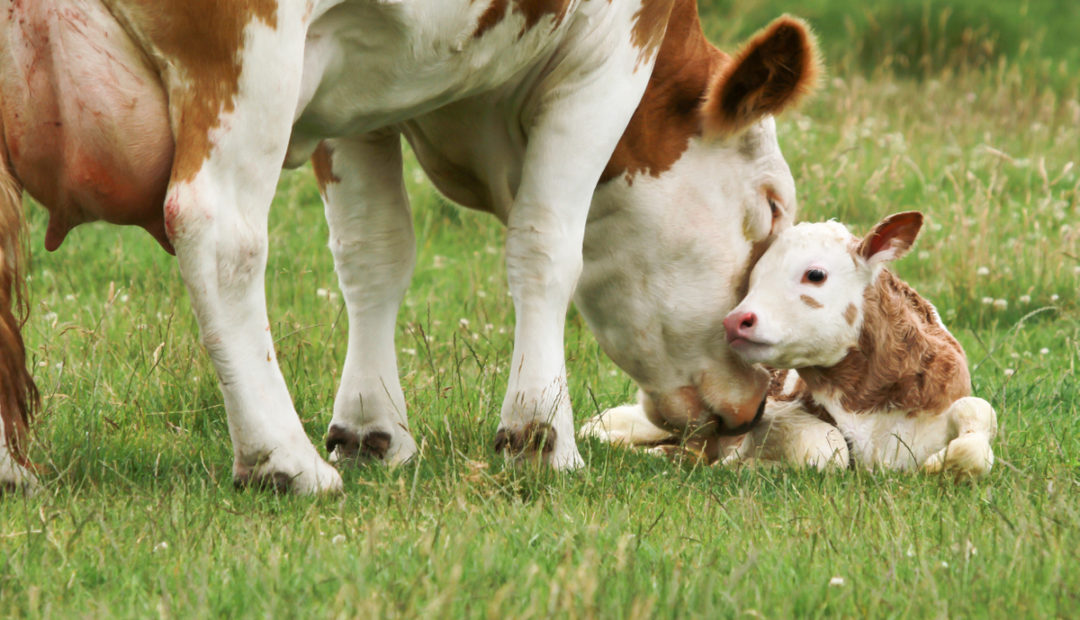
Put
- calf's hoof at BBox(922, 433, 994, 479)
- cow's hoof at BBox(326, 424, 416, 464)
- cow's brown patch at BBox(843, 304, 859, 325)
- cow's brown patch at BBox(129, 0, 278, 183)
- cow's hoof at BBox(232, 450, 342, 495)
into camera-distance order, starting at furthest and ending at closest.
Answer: cow's hoof at BBox(326, 424, 416, 464) < cow's brown patch at BBox(843, 304, 859, 325) < calf's hoof at BBox(922, 433, 994, 479) < cow's hoof at BBox(232, 450, 342, 495) < cow's brown patch at BBox(129, 0, 278, 183)

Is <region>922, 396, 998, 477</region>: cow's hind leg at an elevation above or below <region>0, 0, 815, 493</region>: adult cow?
below

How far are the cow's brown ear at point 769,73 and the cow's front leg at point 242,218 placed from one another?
1.56 meters

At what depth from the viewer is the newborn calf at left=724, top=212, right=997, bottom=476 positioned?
4113mm

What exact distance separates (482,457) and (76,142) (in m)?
1.46

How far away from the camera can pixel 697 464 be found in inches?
160

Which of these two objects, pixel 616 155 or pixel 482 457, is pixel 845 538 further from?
pixel 616 155

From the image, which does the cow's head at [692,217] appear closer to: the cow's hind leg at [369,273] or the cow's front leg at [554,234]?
the cow's front leg at [554,234]

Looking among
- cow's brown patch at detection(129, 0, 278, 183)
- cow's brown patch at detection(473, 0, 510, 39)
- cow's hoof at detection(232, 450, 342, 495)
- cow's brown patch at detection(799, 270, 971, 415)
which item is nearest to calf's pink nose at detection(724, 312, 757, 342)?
cow's brown patch at detection(799, 270, 971, 415)

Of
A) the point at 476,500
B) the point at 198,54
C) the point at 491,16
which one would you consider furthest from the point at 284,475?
the point at 491,16

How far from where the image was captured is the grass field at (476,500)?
2.69m

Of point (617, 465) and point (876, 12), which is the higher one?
point (876, 12)

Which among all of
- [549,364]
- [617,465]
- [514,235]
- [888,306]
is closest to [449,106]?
[514,235]

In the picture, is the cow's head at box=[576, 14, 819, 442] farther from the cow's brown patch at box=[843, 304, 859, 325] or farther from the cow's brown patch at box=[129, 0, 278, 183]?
Result: the cow's brown patch at box=[129, 0, 278, 183]

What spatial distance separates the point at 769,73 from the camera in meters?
4.30
